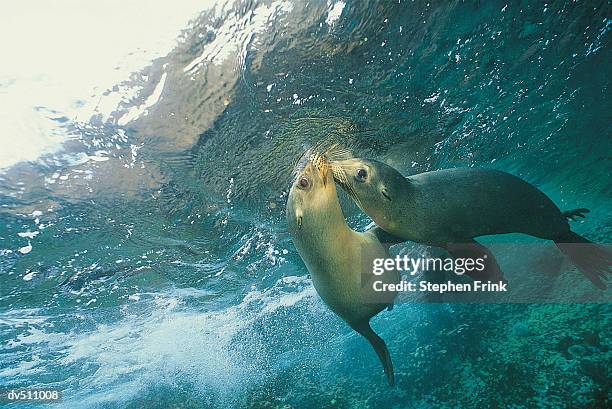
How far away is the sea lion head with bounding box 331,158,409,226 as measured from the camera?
3.44 m

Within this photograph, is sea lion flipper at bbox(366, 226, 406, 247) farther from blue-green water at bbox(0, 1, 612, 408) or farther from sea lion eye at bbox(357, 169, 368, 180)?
blue-green water at bbox(0, 1, 612, 408)

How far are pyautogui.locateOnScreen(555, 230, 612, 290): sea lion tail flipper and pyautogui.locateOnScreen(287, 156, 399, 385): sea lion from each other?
95.0 inches

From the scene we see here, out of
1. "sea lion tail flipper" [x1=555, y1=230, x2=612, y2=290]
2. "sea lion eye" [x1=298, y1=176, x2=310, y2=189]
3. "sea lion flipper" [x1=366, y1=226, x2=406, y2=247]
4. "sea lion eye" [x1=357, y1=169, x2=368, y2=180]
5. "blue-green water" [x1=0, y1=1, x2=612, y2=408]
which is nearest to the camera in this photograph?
"sea lion eye" [x1=298, y1=176, x2=310, y2=189]

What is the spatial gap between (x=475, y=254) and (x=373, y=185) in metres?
1.33

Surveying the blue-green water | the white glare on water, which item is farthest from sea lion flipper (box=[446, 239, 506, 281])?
the white glare on water

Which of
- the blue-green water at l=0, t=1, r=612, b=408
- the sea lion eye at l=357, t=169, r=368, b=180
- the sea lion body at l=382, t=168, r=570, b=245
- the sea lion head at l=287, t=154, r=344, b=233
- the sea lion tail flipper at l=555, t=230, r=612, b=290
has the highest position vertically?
the blue-green water at l=0, t=1, r=612, b=408

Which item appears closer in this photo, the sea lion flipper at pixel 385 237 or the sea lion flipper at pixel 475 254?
the sea lion flipper at pixel 475 254

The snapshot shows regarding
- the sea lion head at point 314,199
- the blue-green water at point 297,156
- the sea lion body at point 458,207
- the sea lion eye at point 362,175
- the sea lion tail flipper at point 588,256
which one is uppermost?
the blue-green water at point 297,156

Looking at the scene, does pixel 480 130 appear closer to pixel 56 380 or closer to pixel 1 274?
pixel 1 274

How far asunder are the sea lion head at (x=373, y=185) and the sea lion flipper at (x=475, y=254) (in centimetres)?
79

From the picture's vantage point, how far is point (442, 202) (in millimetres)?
3566

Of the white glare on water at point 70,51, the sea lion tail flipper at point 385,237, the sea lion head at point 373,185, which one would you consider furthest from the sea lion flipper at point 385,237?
the white glare on water at point 70,51

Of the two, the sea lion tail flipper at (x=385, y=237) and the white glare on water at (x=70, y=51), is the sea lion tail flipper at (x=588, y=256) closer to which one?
the sea lion tail flipper at (x=385, y=237)

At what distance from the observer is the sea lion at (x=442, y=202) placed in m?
3.47
